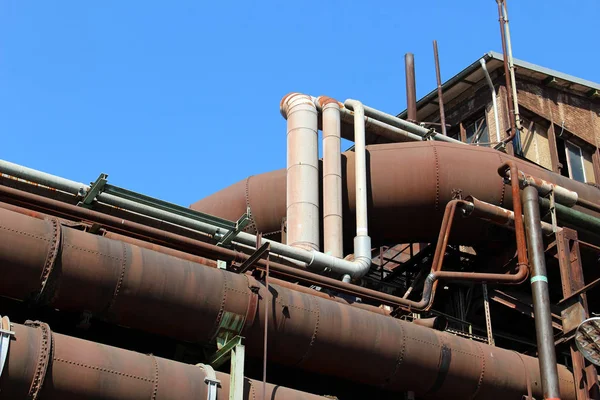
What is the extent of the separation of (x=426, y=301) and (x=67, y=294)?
6940 mm

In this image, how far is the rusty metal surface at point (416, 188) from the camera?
830 inches

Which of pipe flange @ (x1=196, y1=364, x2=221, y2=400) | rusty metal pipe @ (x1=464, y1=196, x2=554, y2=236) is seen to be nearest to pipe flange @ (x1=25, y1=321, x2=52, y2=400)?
pipe flange @ (x1=196, y1=364, x2=221, y2=400)


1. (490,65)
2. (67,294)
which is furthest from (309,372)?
(490,65)

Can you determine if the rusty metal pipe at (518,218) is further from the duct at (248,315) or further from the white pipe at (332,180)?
the white pipe at (332,180)

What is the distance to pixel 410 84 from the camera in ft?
101

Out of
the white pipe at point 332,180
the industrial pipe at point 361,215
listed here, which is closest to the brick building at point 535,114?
the white pipe at point 332,180

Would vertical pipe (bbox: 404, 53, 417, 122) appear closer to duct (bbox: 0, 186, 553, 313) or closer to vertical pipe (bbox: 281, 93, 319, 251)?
vertical pipe (bbox: 281, 93, 319, 251)

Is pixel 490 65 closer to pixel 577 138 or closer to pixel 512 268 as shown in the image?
pixel 577 138

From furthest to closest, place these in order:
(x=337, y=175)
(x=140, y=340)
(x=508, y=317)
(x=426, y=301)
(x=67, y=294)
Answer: (x=508, y=317), (x=337, y=175), (x=426, y=301), (x=140, y=340), (x=67, y=294)

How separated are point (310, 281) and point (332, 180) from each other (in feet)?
13.9

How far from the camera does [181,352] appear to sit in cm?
1552

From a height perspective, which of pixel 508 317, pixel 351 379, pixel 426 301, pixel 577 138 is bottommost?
pixel 351 379

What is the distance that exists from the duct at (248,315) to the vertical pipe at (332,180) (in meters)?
3.53

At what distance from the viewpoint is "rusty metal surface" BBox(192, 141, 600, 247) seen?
21094 millimetres
